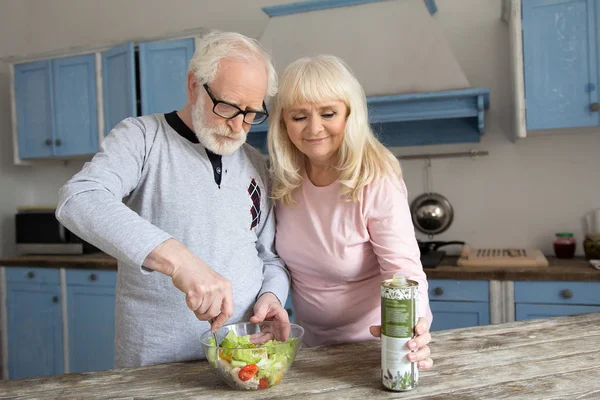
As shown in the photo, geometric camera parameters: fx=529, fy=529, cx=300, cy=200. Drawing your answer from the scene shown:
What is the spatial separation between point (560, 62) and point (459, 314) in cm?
136

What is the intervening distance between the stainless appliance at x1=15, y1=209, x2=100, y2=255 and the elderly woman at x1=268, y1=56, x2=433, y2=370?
7.82 ft

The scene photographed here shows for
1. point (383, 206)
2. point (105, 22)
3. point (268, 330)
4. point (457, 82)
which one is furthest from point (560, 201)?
point (105, 22)

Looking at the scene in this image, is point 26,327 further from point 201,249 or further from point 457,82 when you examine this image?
point 457,82

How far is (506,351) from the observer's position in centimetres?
121

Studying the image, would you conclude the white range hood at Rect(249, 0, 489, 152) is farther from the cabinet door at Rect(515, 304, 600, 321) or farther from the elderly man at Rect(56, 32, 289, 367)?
the elderly man at Rect(56, 32, 289, 367)

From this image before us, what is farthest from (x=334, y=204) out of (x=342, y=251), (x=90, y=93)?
(x=90, y=93)

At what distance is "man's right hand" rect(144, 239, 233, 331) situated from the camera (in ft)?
3.26

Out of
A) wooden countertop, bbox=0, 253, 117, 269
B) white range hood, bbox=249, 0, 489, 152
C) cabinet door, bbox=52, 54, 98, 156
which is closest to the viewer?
Result: white range hood, bbox=249, 0, 489, 152

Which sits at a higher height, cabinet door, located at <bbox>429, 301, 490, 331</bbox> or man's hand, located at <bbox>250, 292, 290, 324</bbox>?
man's hand, located at <bbox>250, 292, 290, 324</bbox>

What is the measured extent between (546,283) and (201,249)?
1824 mm

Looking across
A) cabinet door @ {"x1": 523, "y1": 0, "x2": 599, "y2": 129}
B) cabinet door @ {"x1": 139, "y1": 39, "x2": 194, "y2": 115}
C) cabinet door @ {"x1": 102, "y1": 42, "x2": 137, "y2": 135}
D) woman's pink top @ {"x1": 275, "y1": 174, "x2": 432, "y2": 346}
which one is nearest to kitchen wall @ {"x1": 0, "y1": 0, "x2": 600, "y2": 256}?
cabinet door @ {"x1": 523, "y1": 0, "x2": 599, "y2": 129}

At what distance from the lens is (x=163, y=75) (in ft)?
11.0

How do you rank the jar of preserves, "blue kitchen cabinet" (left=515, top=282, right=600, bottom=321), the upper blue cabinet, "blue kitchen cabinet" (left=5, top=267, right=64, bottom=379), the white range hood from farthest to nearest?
1. "blue kitchen cabinet" (left=5, top=267, right=64, bottom=379)
2. the upper blue cabinet
3. the white range hood
4. the jar of preserves
5. "blue kitchen cabinet" (left=515, top=282, right=600, bottom=321)

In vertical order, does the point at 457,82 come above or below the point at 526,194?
above
